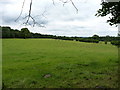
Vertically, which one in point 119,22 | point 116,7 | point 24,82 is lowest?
point 24,82

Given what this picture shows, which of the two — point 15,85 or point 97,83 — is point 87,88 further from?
point 15,85

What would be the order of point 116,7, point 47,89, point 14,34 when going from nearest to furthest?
point 47,89
point 116,7
point 14,34

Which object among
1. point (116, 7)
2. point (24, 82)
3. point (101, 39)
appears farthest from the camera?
point (101, 39)

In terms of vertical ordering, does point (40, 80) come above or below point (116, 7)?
below

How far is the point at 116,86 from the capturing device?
927cm

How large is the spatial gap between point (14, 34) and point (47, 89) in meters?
69.3

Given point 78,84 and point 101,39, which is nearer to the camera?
point 78,84

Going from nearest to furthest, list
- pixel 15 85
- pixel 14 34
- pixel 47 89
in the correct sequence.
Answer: pixel 47 89
pixel 15 85
pixel 14 34

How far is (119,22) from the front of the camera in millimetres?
11930

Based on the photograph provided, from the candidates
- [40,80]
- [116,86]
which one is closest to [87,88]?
[116,86]

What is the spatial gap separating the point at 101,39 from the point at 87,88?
8462 cm

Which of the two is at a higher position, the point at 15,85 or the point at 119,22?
the point at 119,22

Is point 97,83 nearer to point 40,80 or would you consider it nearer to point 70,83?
point 70,83

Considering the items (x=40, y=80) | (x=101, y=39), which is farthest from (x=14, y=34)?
(x=40, y=80)
